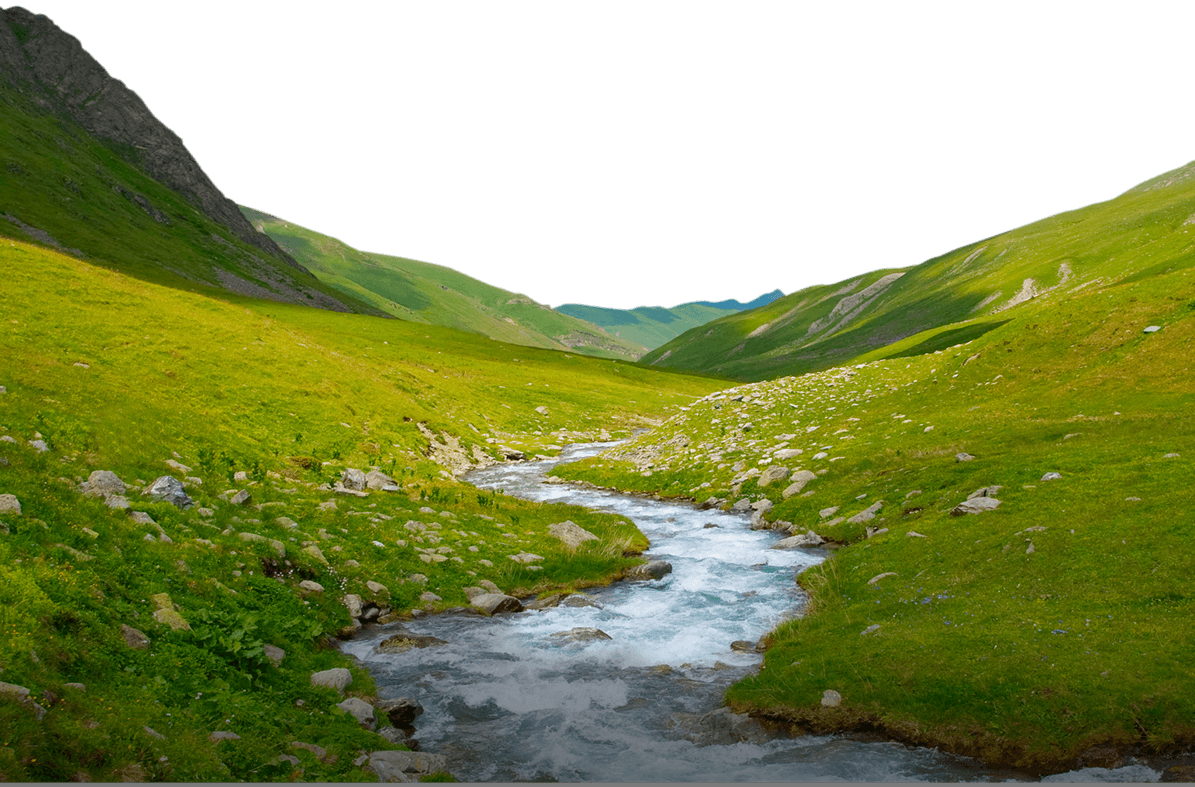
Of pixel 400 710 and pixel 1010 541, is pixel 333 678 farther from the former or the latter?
pixel 1010 541

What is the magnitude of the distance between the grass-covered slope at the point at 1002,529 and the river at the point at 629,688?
0.77 meters

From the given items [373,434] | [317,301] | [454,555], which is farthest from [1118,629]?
[317,301]

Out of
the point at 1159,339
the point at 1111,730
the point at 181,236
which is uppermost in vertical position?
the point at 181,236

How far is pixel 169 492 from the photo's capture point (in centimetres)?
1684

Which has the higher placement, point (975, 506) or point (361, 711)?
point (975, 506)

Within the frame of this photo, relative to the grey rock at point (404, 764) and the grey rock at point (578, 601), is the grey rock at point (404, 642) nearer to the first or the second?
the grey rock at point (578, 601)

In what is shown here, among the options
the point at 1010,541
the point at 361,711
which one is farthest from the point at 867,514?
the point at 361,711

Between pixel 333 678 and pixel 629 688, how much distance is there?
6044 mm

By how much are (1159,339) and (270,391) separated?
152 ft

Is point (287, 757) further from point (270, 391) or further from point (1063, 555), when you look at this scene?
point (270, 391)

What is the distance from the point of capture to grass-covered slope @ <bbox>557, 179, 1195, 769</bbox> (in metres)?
10.5

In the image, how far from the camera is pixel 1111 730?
31.6 ft

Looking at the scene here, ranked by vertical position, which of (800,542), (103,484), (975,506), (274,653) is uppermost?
(103,484)

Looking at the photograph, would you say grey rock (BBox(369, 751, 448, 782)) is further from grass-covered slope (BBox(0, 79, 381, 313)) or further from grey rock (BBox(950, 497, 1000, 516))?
grass-covered slope (BBox(0, 79, 381, 313))
